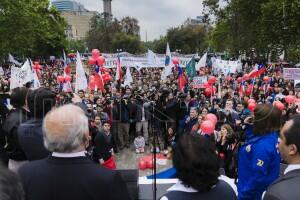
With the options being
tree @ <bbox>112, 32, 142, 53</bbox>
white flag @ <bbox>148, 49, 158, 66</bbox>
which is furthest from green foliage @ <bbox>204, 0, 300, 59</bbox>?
tree @ <bbox>112, 32, 142, 53</bbox>

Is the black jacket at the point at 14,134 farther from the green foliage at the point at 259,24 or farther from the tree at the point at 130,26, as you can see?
the tree at the point at 130,26

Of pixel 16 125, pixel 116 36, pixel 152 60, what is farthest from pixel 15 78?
pixel 116 36

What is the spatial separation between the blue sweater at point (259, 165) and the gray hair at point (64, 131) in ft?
5.80

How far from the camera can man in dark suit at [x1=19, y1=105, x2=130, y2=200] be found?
2.27m

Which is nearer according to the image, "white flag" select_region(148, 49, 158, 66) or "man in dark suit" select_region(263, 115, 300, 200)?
"man in dark suit" select_region(263, 115, 300, 200)

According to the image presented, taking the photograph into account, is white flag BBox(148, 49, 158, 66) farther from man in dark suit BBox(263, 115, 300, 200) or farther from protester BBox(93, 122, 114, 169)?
man in dark suit BBox(263, 115, 300, 200)

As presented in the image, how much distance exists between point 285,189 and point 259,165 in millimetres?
1376

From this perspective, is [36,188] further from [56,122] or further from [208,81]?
[208,81]

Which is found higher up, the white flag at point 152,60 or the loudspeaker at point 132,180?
the white flag at point 152,60

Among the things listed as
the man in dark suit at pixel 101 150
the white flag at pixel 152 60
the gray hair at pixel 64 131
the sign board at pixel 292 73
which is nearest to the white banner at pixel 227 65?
the white flag at pixel 152 60

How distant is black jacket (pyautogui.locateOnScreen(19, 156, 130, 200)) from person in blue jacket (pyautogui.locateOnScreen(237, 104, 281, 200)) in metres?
1.63

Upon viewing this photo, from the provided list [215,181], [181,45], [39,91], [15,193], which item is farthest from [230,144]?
[181,45]

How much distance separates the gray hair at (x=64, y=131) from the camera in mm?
2357

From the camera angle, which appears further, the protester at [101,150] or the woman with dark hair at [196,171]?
the protester at [101,150]
